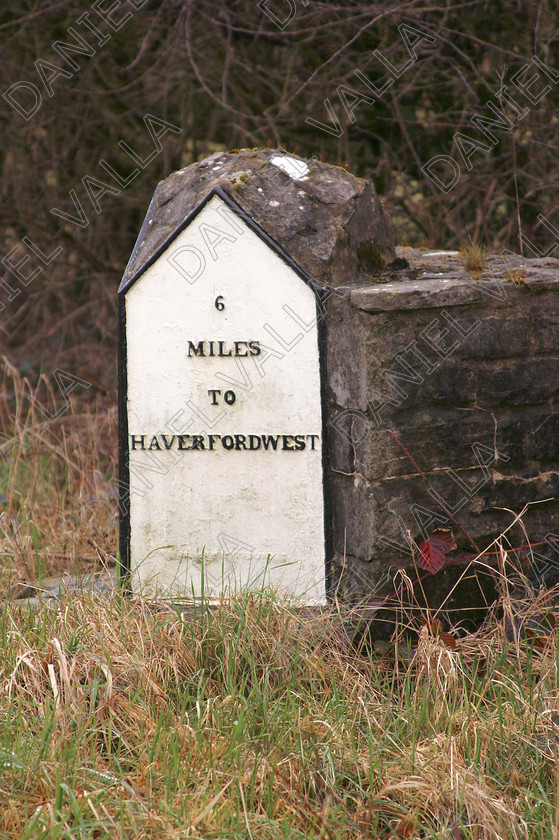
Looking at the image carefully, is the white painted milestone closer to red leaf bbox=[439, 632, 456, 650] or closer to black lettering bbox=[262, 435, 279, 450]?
black lettering bbox=[262, 435, 279, 450]

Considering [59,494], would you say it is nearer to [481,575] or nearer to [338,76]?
[481,575]

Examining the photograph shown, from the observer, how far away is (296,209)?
2.81 meters

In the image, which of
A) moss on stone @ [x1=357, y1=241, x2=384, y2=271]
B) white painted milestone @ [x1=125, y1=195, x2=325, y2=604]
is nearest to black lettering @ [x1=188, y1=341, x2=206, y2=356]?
white painted milestone @ [x1=125, y1=195, x2=325, y2=604]

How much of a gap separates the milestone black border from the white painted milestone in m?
0.01

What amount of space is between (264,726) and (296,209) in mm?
1575

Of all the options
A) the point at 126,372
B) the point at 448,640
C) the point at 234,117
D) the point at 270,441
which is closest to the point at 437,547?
the point at 448,640

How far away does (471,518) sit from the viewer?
276 cm

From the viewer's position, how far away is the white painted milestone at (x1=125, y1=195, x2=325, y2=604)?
9.13 ft

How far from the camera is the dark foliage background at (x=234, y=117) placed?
15.5 feet

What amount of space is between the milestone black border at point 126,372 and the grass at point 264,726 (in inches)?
9.1

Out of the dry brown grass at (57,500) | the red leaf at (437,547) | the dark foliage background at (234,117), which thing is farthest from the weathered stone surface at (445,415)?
the dark foliage background at (234,117)

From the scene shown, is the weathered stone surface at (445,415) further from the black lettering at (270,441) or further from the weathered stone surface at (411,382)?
the black lettering at (270,441)

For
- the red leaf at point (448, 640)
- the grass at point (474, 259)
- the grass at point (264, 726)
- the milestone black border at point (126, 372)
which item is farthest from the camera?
the grass at point (474, 259)

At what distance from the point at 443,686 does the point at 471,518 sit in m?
0.61
